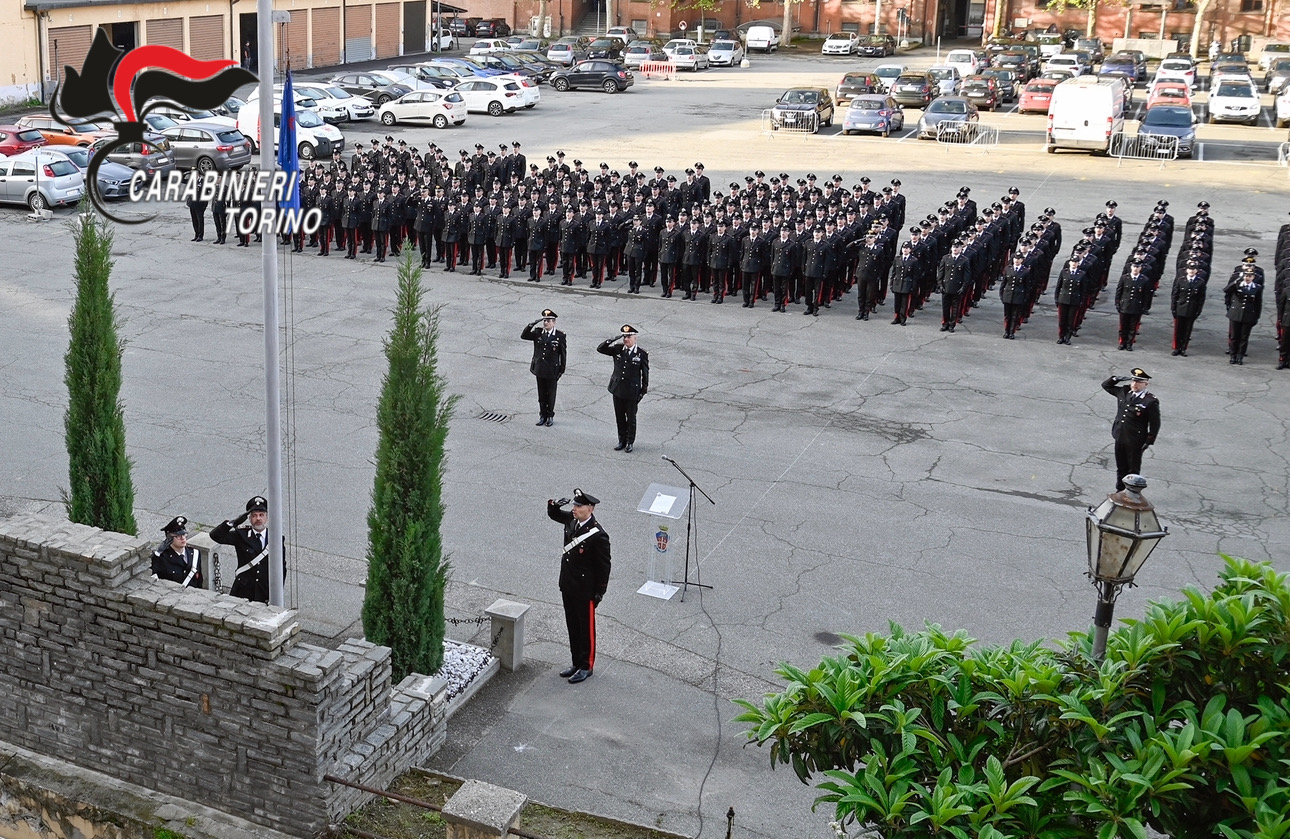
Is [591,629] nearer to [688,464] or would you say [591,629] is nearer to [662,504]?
[662,504]

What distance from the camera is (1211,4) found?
214ft

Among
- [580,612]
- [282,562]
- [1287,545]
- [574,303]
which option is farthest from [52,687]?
[574,303]

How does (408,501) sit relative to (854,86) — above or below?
below

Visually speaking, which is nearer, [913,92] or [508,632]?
[508,632]

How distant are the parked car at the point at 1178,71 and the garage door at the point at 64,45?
35.6m

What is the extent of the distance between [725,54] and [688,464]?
5114cm

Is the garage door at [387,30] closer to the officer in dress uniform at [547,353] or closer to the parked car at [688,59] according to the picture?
the parked car at [688,59]

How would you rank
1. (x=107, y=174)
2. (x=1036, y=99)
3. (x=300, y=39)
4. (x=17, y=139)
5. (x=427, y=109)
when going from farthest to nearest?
(x=300, y=39)
(x=1036, y=99)
(x=427, y=109)
(x=17, y=139)
(x=107, y=174)

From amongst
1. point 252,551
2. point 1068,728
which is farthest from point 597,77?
point 1068,728

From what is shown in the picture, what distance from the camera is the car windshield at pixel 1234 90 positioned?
43531mm

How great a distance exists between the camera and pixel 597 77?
5194 centimetres

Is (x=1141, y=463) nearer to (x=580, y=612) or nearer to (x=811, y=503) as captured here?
(x=811, y=503)

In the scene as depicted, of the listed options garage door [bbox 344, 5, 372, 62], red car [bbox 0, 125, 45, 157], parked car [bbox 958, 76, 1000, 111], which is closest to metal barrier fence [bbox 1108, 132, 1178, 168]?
parked car [bbox 958, 76, 1000, 111]

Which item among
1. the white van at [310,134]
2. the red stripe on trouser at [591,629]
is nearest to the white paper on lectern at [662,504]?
the red stripe on trouser at [591,629]
